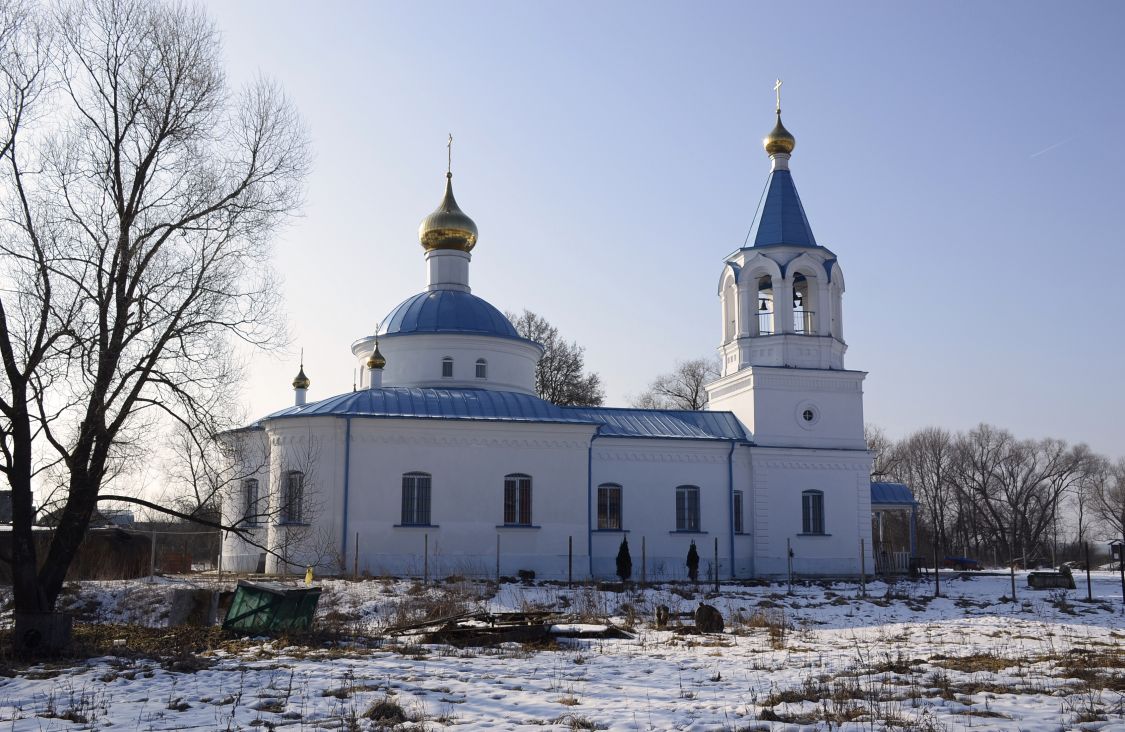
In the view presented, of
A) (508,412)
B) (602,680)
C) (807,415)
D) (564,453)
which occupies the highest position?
(807,415)

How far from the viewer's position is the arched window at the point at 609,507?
88.6 ft

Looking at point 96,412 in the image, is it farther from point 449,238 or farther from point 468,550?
point 449,238

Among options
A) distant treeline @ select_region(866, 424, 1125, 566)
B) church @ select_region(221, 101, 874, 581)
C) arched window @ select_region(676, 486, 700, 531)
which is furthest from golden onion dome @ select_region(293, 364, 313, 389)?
distant treeline @ select_region(866, 424, 1125, 566)

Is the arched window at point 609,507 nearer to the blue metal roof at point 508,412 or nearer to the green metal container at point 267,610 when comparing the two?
the blue metal roof at point 508,412

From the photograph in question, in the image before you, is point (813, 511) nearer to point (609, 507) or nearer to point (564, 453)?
point (609, 507)

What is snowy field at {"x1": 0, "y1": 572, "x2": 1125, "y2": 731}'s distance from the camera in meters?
8.38

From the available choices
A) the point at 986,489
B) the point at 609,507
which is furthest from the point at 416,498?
the point at 986,489

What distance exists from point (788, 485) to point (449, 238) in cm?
1156

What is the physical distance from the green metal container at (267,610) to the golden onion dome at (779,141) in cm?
2066

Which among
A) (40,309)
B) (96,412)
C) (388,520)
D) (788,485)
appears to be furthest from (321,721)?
(788,485)

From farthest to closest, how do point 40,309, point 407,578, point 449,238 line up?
point 449,238 → point 407,578 → point 40,309

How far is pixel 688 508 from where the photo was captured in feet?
91.1

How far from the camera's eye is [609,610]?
19.4 metres

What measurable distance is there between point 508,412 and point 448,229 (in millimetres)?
7188
